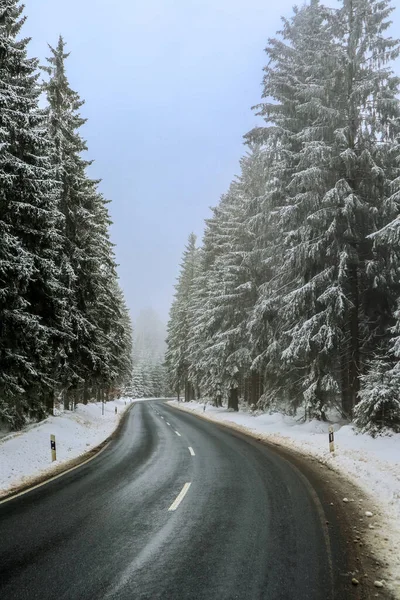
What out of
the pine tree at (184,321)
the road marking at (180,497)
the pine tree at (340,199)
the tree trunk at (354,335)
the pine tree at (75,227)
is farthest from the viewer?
the pine tree at (184,321)

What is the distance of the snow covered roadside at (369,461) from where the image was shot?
6.11m

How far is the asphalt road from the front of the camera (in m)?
4.62

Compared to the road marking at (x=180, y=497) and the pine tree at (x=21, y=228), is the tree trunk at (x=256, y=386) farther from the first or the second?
the road marking at (x=180, y=497)

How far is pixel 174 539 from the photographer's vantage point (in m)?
6.02

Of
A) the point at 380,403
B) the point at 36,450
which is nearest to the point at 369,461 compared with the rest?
the point at 380,403

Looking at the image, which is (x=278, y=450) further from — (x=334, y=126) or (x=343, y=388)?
(x=334, y=126)

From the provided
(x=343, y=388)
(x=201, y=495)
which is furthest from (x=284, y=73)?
(x=201, y=495)

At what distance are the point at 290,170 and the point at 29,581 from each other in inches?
756

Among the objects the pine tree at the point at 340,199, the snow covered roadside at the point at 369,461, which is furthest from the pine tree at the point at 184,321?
the pine tree at the point at 340,199

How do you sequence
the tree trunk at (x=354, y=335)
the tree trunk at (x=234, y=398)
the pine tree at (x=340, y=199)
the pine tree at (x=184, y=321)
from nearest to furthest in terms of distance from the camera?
the pine tree at (x=340, y=199) → the tree trunk at (x=354, y=335) → the tree trunk at (x=234, y=398) → the pine tree at (x=184, y=321)

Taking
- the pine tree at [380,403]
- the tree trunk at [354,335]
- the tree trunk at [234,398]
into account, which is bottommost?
the tree trunk at [234,398]

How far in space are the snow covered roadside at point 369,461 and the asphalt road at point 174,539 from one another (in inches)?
26.7

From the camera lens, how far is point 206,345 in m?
35.3

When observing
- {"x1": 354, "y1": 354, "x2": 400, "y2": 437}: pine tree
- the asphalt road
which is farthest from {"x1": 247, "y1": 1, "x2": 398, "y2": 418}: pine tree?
the asphalt road
